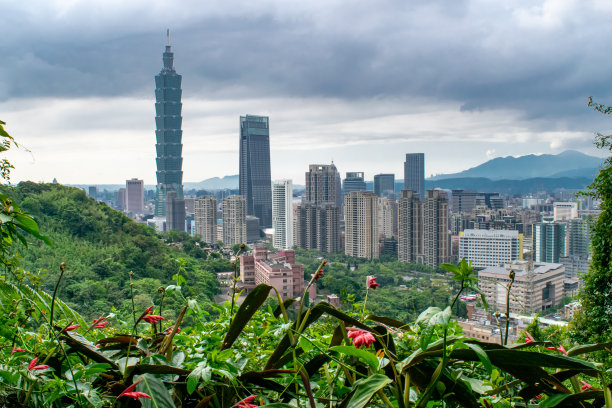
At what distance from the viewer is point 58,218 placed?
472 inches

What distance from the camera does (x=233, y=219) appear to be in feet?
103

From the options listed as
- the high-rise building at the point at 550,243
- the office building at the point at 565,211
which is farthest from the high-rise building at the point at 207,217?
the office building at the point at 565,211

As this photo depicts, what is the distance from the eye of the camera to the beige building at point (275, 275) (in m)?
1.06

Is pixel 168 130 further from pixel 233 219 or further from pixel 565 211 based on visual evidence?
pixel 565 211

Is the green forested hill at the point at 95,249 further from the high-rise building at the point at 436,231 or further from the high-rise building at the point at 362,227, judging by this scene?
the high-rise building at the point at 436,231

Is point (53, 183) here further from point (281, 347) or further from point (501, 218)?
point (501, 218)

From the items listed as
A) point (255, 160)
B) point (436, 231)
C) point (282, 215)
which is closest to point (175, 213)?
point (282, 215)

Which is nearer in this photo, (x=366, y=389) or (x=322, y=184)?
(x=366, y=389)

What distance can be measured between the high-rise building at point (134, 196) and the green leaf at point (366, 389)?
5522 centimetres

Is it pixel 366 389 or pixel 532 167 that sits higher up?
pixel 532 167

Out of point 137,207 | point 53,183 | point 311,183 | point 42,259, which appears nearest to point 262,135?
point 137,207

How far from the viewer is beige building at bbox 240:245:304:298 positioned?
41.7 inches

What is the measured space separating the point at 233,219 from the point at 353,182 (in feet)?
65.3

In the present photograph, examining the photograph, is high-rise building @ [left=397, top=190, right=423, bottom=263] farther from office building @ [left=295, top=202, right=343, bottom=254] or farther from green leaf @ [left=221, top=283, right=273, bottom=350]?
green leaf @ [left=221, top=283, right=273, bottom=350]
